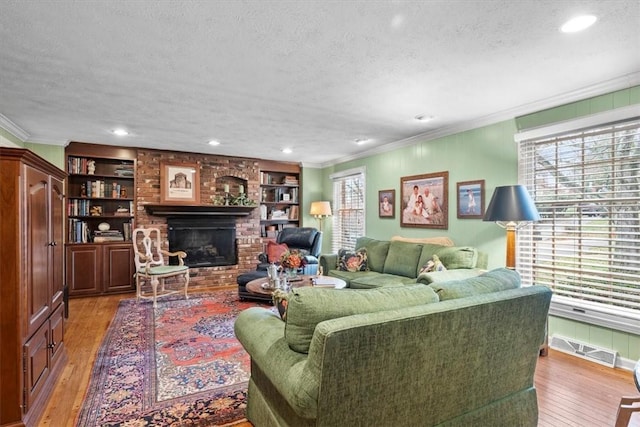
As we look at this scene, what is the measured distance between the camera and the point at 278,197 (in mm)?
6922

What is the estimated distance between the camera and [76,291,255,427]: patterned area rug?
2.13 meters

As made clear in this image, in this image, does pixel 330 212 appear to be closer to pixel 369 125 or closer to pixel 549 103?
pixel 369 125

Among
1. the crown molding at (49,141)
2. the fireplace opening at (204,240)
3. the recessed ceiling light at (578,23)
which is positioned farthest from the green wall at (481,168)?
the crown molding at (49,141)

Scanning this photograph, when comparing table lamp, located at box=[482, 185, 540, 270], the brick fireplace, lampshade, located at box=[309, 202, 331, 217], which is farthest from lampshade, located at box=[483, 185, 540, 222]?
the brick fireplace

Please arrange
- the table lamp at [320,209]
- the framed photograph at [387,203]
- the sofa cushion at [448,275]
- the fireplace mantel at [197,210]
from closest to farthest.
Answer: the sofa cushion at [448,275] → the framed photograph at [387,203] → the fireplace mantel at [197,210] → the table lamp at [320,209]

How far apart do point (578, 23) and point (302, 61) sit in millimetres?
1692

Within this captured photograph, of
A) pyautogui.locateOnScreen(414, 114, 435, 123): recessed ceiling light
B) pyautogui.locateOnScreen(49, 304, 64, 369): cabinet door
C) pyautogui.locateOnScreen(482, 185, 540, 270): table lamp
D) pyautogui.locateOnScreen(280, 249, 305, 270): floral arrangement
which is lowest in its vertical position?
pyautogui.locateOnScreen(49, 304, 64, 369): cabinet door

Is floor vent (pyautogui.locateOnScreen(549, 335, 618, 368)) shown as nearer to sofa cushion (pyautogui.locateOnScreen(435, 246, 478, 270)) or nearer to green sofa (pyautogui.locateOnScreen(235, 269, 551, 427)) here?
sofa cushion (pyautogui.locateOnScreen(435, 246, 478, 270))

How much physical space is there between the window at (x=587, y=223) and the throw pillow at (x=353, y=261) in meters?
1.93

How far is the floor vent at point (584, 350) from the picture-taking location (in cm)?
280

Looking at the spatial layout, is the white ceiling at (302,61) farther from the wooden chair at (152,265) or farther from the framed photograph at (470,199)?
the wooden chair at (152,265)

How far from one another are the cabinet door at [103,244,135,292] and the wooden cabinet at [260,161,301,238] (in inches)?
93.2

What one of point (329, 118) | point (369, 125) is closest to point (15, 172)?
point (329, 118)

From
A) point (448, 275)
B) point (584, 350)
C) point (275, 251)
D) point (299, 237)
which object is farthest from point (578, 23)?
point (299, 237)
